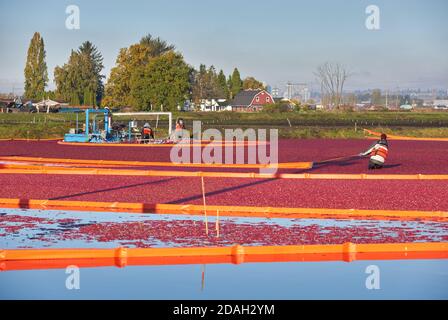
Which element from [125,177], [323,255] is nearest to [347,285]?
[323,255]

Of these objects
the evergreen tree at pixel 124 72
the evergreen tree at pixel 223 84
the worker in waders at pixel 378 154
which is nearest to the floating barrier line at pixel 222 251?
the worker in waders at pixel 378 154

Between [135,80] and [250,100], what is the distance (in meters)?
65.0

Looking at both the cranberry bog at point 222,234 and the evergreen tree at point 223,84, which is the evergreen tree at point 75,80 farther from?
the cranberry bog at point 222,234

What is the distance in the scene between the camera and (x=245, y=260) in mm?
12914

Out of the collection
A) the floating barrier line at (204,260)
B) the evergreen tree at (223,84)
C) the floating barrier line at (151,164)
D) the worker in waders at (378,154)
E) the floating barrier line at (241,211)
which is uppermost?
the evergreen tree at (223,84)

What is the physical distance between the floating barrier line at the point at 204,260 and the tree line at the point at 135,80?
76.9 meters

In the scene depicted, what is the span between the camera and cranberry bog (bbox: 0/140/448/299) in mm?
11195

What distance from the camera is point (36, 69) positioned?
147 metres

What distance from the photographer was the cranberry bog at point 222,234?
36.7ft

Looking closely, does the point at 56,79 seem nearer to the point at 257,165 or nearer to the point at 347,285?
the point at 257,165

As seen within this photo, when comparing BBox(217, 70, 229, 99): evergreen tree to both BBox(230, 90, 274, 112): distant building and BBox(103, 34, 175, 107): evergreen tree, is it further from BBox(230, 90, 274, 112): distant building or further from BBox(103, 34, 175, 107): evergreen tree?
BBox(103, 34, 175, 107): evergreen tree

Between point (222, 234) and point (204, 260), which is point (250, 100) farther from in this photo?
point (204, 260)

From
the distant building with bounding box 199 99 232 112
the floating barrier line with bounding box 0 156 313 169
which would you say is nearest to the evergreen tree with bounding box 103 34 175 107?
the distant building with bounding box 199 99 232 112
